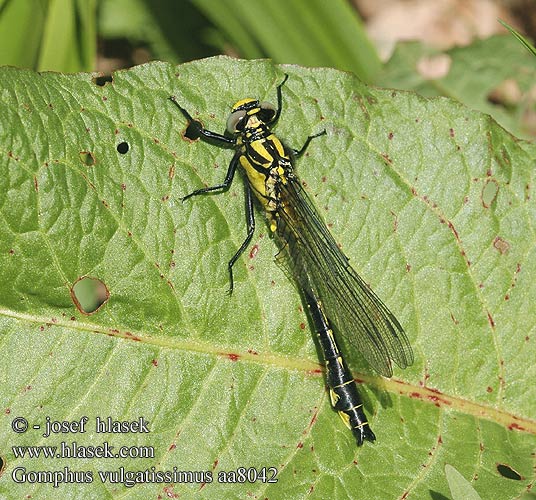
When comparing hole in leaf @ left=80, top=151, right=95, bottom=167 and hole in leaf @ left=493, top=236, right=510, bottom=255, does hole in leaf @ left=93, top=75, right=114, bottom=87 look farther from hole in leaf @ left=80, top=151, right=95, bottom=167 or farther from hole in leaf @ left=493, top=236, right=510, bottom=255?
hole in leaf @ left=493, top=236, right=510, bottom=255

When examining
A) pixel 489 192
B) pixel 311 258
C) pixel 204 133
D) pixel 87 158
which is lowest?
pixel 311 258

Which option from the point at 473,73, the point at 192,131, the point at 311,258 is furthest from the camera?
the point at 473,73

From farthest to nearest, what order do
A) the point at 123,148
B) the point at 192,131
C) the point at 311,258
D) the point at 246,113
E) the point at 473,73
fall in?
the point at 473,73 < the point at 311,258 < the point at 246,113 < the point at 192,131 < the point at 123,148

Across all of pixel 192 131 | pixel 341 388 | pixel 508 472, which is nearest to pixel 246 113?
pixel 192 131

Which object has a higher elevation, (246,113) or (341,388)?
(246,113)

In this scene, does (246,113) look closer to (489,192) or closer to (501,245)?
(489,192)

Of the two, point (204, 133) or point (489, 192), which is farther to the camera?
point (489, 192)

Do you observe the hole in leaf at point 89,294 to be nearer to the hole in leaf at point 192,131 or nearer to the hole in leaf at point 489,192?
the hole in leaf at point 192,131
